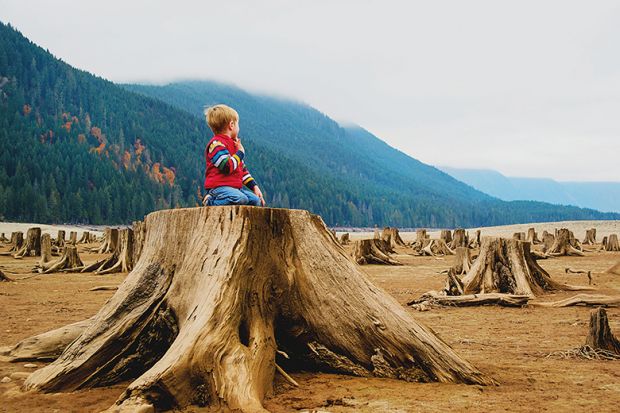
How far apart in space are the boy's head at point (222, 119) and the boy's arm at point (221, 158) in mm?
149

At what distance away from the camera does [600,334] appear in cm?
468

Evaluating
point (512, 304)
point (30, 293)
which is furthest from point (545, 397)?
point (30, 293)

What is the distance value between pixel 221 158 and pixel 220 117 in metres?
0.36

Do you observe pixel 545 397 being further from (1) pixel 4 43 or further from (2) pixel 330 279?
(1) pixel 4 43

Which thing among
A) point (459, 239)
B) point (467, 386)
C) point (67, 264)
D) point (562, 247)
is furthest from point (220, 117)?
point (459, 239)

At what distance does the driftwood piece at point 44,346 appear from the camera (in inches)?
183

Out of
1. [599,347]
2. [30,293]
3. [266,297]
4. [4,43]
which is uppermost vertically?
[4,43]

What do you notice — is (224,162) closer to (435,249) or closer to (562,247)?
(562,247)

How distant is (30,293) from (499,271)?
8.22 metres

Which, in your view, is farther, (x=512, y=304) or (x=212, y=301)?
(x=512, y=304)

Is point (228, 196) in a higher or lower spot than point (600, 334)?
higher

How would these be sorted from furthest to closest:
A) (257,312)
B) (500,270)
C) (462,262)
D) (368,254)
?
(368,254) → (462,262) → (500,270) → (257,312)

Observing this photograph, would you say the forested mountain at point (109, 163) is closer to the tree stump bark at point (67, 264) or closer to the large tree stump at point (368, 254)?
the tree stump bark at point (67, 264)

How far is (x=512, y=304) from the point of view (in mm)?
8070
